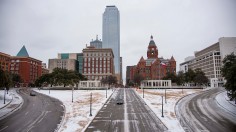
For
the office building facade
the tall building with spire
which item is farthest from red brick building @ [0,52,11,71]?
the tall building with spire

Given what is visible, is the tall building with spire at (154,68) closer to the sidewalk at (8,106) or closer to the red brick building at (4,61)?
the sidewalk at (8,106)

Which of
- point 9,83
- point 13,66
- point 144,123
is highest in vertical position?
point 13,66

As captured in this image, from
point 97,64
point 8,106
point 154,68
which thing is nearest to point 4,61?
point 97,64

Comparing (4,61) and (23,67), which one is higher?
(4,61)

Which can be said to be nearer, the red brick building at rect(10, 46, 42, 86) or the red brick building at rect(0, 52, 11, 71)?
the red brick building at rect(0, 52, 11, 71)

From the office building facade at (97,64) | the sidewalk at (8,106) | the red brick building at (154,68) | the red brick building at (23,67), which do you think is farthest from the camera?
the office building facade at (97,64)

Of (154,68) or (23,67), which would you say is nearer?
(154,68)

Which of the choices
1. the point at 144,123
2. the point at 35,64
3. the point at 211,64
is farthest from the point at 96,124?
the point at 35,64

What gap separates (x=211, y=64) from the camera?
151875 mm

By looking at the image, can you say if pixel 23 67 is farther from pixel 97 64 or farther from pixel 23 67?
pixel 97 64

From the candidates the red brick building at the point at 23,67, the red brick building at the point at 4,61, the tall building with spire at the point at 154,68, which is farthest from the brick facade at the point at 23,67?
the tall building with spire at the point at 154,68

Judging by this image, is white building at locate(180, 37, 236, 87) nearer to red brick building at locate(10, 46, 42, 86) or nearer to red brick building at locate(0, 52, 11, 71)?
red brick building at locate(10, 46, 42, 86)

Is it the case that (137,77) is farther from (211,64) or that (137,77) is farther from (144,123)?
(144,123)

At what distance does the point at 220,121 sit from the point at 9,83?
48158 millimetres
